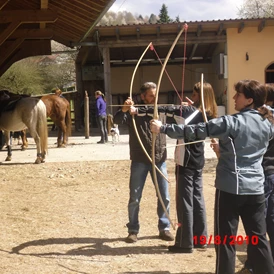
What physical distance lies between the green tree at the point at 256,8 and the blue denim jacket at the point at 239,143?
1791 inches

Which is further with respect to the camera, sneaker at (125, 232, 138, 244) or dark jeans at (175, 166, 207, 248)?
sneaker at (125, 232, 138, 244)

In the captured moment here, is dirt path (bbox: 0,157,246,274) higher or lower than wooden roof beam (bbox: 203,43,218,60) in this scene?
lower

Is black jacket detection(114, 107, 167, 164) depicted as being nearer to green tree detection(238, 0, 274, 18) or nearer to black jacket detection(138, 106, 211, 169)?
black jacket detection(138, 106, 211, 169)

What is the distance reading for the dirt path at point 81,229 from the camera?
4477 millimetres

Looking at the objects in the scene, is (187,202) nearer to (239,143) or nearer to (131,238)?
(131,238)

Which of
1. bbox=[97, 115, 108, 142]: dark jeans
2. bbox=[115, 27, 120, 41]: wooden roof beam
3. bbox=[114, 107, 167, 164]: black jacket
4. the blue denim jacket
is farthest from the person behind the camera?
bbox=[115, 27, 120, 41]: wooden roof beam

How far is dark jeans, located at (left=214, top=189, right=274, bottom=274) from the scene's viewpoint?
353 cm

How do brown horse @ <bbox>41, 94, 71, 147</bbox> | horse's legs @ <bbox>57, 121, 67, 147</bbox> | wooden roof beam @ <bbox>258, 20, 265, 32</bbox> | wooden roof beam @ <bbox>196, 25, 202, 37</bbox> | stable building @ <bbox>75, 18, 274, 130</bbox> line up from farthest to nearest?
1. wooden roof beam @ <bbox>258, 20, 265, 32</bbox>
2. stable building @ <bbox>75, 18, 274, 130</bbox>
3. wooden roof beam @ <bbox>196, 25, 202, 37</bbox>
4. brown horse @ <bbox>41, 94, 71, 147</bbox>
5. horse's legs @ <bbox>57, 121, 67, 147</bbox>

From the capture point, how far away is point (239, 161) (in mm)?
3498

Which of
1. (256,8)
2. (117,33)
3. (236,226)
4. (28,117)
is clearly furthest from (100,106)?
(256,8)

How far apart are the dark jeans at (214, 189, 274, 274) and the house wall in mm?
14281

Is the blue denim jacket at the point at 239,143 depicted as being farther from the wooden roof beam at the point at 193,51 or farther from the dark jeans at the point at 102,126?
the wooden roof beam at the point at 193,51

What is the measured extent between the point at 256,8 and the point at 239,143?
47.7 metres

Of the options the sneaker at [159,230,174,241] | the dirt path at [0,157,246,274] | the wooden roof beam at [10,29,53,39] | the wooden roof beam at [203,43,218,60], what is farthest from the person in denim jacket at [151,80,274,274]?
the wooden roof beam at [203,43,218,60]
